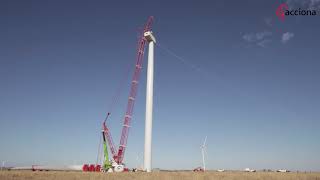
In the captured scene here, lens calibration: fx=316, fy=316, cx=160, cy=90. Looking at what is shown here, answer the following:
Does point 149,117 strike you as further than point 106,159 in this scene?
No

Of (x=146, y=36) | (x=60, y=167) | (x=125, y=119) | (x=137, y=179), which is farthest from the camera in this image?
(x=60, y=167)

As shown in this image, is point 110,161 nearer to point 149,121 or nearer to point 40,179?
point 149,121

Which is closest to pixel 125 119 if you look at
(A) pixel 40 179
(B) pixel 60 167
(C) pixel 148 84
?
(C) pixel 148 84

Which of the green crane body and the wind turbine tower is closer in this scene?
the wind turbine tower

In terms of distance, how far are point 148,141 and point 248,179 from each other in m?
43.1

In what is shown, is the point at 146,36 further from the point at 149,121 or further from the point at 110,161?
the point at 110,161

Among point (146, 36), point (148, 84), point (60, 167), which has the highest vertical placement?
point (146, 36)

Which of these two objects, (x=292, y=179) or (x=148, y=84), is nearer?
(x=292, y=179)

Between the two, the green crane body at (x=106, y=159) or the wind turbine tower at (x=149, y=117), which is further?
the green crane body at (x=106, y=159)

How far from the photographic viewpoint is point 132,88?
123m

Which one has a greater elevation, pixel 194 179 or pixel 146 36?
pixel 146 36

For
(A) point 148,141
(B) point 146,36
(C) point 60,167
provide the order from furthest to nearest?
(C) point 60,167
(B) point 146,36
(A) point 148,141

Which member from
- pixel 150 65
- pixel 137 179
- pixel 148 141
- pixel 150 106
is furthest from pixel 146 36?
pixel 137 179

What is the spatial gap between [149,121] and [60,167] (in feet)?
313
